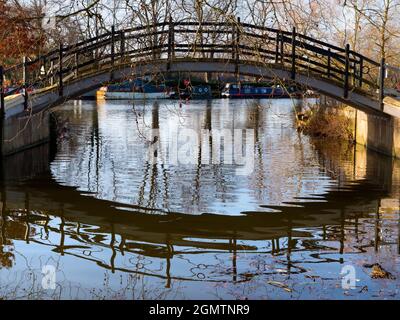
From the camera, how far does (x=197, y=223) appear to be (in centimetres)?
1218

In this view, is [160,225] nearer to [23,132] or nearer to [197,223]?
[197,223]

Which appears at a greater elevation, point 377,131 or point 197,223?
point 377,131

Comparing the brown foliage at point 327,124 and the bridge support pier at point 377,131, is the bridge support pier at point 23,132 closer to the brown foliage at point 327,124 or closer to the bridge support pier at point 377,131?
the brown foliage at point 327,124

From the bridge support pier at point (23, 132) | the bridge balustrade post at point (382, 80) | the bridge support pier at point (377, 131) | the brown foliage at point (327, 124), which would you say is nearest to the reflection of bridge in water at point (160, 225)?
the bridge support pier at point (23, 132)

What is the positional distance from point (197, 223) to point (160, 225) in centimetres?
68

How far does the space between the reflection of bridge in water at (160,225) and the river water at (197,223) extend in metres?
0.04

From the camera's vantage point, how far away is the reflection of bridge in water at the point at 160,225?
10359 mm

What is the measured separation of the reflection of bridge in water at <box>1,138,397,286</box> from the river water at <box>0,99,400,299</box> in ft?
0.12

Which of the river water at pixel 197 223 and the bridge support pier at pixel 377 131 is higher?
the bridge support pier at pixel 377 131

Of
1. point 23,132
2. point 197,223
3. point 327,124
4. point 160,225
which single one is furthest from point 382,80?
point 160,225

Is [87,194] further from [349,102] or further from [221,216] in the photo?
[349,102]

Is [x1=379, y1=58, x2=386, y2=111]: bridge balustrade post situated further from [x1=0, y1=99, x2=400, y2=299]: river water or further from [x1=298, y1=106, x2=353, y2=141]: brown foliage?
[x1=298, y1=106, x2=353, y2=141]: brown foliage
